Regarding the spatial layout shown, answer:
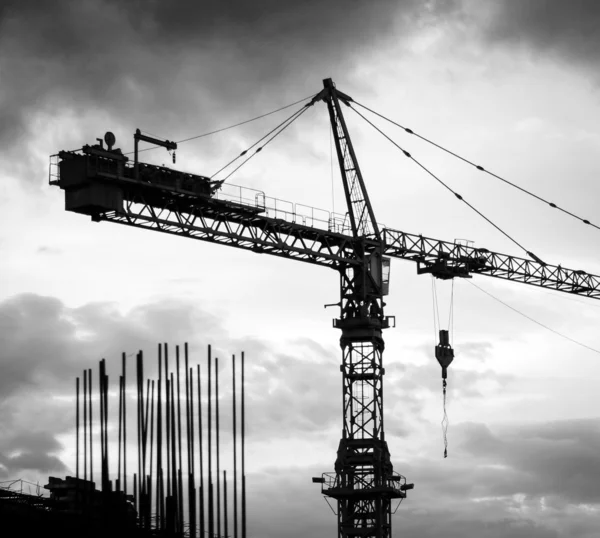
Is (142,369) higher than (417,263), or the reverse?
(417,263)

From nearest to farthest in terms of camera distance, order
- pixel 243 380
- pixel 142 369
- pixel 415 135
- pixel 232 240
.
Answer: pixel 142 369 → pixel 243 380 → pixel 232 240 → pixel 415 135

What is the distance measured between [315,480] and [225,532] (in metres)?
25.1

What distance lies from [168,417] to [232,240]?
1956 cm

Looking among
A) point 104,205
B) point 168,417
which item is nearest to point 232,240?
point 104,205

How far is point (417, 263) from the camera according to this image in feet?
451

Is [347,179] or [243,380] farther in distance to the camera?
[347,179]

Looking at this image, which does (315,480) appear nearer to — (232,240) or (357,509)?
(357,509)

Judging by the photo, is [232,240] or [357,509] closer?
[232,240]

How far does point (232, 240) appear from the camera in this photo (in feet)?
399

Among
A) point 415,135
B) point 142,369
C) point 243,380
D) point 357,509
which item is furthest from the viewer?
point 415,135

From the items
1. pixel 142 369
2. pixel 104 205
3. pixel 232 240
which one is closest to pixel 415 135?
pixel 232 240

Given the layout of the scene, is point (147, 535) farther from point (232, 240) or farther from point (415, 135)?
point (415, 135)

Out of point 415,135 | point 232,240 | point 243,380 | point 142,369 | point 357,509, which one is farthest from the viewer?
point 415,135

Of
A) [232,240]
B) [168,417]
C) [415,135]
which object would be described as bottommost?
[168,417]
